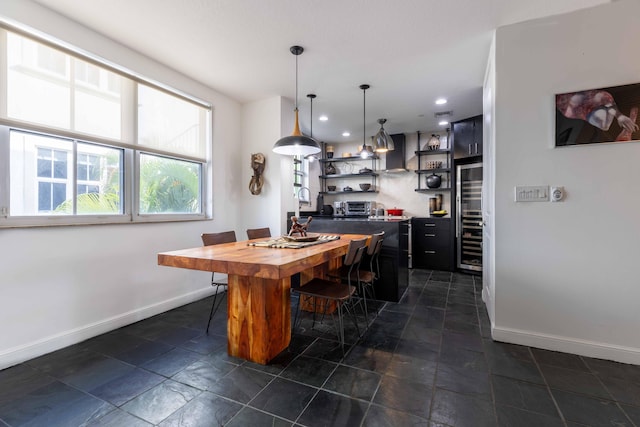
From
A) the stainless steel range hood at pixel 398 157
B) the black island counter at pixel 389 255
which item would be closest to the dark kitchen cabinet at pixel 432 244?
the stainless steel range hood at pixel 398 157

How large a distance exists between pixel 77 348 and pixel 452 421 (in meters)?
2.68

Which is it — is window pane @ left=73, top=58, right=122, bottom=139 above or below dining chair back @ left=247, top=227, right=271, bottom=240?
above

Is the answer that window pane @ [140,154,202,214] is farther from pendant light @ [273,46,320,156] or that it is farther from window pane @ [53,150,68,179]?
pendant light @ [273,46,320,156]

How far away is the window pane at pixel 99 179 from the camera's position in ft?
8.07

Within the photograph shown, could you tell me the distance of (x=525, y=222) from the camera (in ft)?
7.65

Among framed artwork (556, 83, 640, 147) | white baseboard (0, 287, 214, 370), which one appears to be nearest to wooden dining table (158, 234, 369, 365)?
white baseboard (0, 287, 214, 370)

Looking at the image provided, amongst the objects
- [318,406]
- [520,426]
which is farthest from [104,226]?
[520,426]

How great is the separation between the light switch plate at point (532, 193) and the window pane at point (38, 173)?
3678 millimetres

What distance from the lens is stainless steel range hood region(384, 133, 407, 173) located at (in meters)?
5.56

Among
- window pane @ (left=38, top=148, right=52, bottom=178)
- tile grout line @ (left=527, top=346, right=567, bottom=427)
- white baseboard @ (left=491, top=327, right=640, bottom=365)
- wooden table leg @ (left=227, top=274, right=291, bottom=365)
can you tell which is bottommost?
tile grout line @ (left=527, top=346, right=567, bottom=427)

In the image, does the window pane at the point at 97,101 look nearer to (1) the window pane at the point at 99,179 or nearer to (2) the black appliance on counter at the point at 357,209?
(1) the window pane at the point at 99,179

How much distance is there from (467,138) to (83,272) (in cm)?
509

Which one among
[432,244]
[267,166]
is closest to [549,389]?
[432,244]

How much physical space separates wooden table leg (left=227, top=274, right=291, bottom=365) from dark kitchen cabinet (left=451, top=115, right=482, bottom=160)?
378 cm
